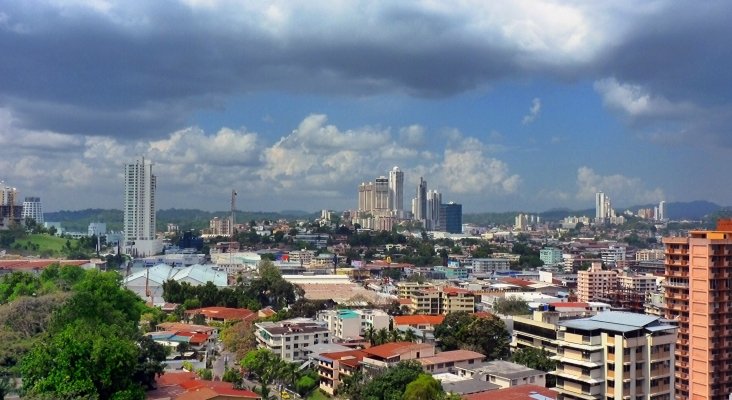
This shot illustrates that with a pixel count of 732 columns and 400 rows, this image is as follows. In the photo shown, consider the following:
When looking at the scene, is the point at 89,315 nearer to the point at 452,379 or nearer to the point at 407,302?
the point at 452,379

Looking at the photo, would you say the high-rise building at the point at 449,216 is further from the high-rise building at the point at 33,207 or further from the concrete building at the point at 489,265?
the high-rise building at the point at 33,207

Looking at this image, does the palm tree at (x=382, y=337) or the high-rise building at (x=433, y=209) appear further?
the high-rise building at (x=433, y=209)

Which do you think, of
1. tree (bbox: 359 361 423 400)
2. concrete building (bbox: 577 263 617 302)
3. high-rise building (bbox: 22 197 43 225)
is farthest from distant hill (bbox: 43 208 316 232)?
tree (bbox: 359 361 423 400)

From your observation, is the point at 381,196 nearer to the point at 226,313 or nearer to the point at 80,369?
the point at 226,313

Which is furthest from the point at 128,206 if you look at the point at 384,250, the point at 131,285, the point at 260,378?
the point at 260,378

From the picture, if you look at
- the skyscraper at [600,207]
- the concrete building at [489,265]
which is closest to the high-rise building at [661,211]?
the skyscraper at [600,207]

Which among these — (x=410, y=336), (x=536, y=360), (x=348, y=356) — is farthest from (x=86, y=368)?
(x=410, y=336)
